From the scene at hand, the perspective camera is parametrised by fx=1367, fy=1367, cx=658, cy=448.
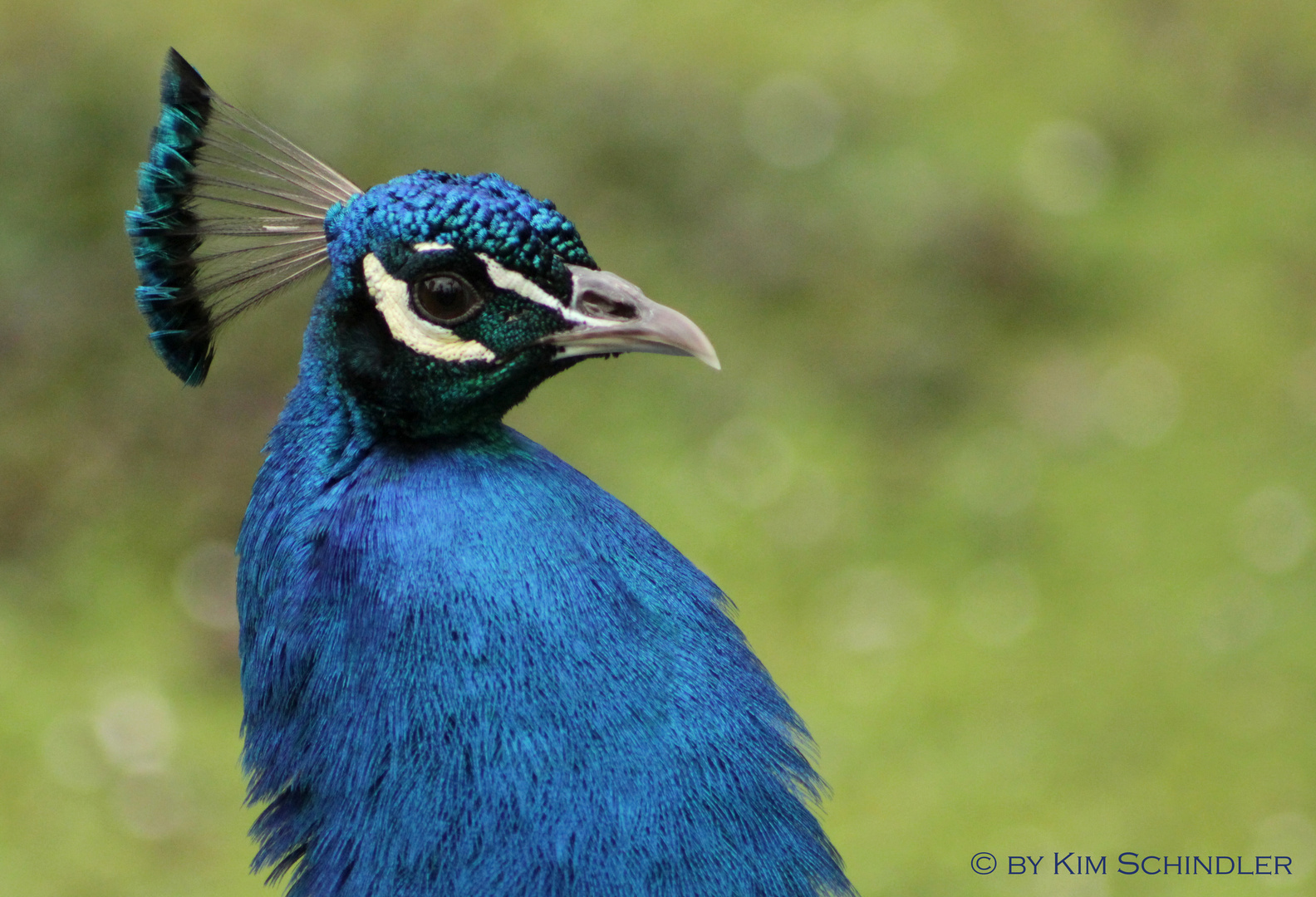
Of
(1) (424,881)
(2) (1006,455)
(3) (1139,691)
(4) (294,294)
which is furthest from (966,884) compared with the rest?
(4) (294,294)

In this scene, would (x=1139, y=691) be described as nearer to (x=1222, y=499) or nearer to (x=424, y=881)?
(x=1222, y=499)

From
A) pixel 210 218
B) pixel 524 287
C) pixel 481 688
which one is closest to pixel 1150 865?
pixel 481 688

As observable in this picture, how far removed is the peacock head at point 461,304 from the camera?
134 cm

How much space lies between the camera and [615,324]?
1.38 m

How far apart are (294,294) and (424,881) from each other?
2816mm

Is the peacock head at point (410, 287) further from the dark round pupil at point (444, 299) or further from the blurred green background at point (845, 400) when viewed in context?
the blurred green background at point (845, 400)

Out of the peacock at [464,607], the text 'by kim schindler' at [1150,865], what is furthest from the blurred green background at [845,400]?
the peacock at [464,607]

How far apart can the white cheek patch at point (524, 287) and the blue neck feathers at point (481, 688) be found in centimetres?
16

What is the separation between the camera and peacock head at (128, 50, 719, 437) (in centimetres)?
135

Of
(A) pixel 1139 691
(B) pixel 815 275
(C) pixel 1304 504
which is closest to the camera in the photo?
(A) pixel 1139 691

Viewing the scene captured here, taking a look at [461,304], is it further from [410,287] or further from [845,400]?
[845,400]

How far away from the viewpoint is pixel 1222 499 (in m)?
3.73

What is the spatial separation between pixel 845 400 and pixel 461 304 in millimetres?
2785

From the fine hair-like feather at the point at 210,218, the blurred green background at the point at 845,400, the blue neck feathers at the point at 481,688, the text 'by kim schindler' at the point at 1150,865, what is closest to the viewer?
the blue neck feathers at the point at 481,688
